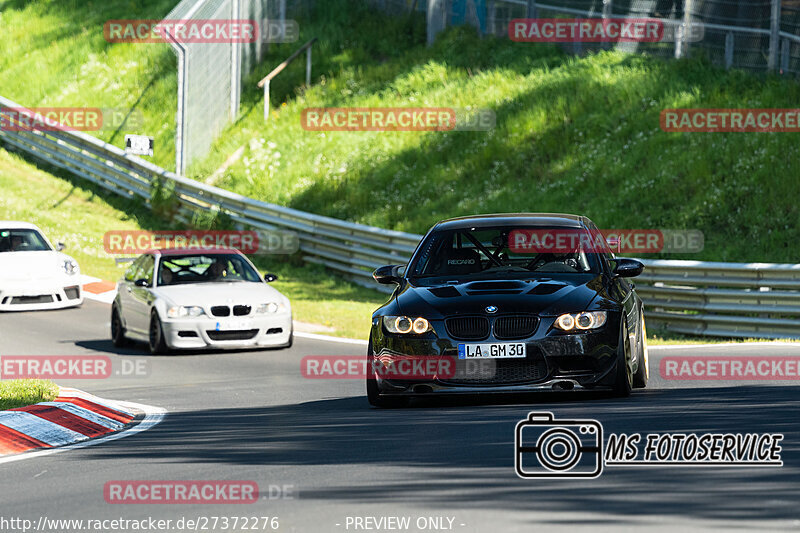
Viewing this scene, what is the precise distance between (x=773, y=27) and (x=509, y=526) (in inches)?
833

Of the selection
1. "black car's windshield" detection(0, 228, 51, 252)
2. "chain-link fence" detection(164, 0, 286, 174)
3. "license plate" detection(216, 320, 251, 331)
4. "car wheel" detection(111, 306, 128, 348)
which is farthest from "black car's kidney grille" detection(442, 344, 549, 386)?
"chain-link fence" detection(164, 0, 286, 174)

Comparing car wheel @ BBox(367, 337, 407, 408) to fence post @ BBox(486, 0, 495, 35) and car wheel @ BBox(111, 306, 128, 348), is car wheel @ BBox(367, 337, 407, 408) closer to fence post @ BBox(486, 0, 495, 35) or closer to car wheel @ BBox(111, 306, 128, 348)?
car wheel @ BBox(111, 306, 128, 348)

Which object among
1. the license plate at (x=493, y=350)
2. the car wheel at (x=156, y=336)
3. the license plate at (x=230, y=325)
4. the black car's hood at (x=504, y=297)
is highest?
the black car's hood at (x=504, y=297)

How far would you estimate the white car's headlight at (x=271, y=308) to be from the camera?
16312 mm

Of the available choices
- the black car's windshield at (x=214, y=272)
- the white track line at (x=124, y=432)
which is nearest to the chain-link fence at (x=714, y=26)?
the black car's windshield at (x=214, y=272)

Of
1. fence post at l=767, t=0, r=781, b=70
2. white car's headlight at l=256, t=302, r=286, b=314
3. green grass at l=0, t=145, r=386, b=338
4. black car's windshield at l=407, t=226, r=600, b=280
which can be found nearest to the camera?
black car's windshield at l=407, t=226, r=600, b=280

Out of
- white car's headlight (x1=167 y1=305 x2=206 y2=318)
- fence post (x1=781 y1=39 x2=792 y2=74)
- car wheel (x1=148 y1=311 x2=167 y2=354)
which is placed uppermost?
fence post (x1=781 y1=39 x2=792 y2=74)

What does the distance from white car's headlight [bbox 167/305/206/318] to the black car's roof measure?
5408 mm

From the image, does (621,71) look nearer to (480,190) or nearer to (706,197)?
(480,190)

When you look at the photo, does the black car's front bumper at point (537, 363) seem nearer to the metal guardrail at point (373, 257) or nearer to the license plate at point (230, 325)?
the license plate at point (230, 325)

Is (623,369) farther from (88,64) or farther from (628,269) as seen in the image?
(88,64)

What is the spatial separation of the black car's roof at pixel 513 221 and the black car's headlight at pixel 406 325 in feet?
5.10

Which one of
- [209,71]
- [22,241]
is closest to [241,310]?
[22,241]

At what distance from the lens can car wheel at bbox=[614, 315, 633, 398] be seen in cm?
1004
